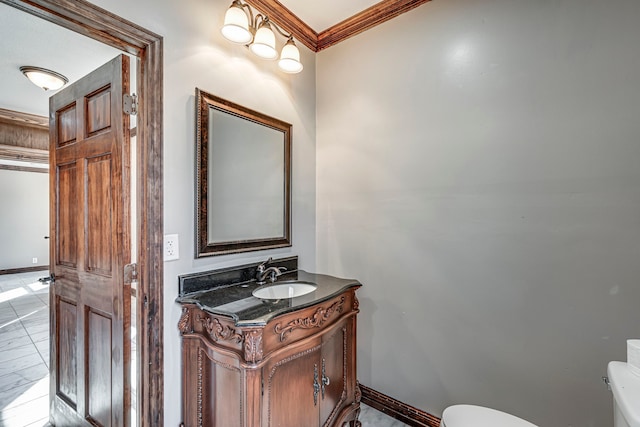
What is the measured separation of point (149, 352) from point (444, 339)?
61.3 inches

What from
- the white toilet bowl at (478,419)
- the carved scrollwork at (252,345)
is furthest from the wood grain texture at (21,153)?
the white toilet bowl at (478,419)

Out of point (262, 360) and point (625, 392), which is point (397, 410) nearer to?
point (262, 360)

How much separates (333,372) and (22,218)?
8.21 metres

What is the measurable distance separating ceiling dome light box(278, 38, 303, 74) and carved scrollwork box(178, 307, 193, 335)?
5.05ft

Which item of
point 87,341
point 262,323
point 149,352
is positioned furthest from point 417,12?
point 87,341

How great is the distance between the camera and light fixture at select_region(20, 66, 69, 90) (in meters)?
2.33

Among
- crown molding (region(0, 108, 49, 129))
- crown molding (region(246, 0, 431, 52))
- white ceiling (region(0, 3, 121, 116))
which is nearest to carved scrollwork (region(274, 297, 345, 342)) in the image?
crown molding (region(246, 0, 431, 52))

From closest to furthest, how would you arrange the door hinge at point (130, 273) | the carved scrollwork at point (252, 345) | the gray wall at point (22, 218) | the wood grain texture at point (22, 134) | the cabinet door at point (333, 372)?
1. the carved scrollwork at point (252, 345)
2. the door hinge at point (130, 273)
3. the cabinet door at point (333, 372)
4. the wood grain texture at point (22, 134)
5. the gray wall at point (22, 218)

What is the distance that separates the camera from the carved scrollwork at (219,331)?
1.14 metres

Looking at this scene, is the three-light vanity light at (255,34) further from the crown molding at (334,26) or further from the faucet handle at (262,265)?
the faucet handle at (262,265)

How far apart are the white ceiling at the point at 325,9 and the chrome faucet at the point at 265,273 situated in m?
1.68

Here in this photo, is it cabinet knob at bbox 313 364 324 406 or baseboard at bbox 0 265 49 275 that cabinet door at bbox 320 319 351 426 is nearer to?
cabinet knob at bbox 313 364 324 406

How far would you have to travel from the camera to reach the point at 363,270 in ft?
6.59

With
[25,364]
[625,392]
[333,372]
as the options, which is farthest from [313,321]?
[25,364]
